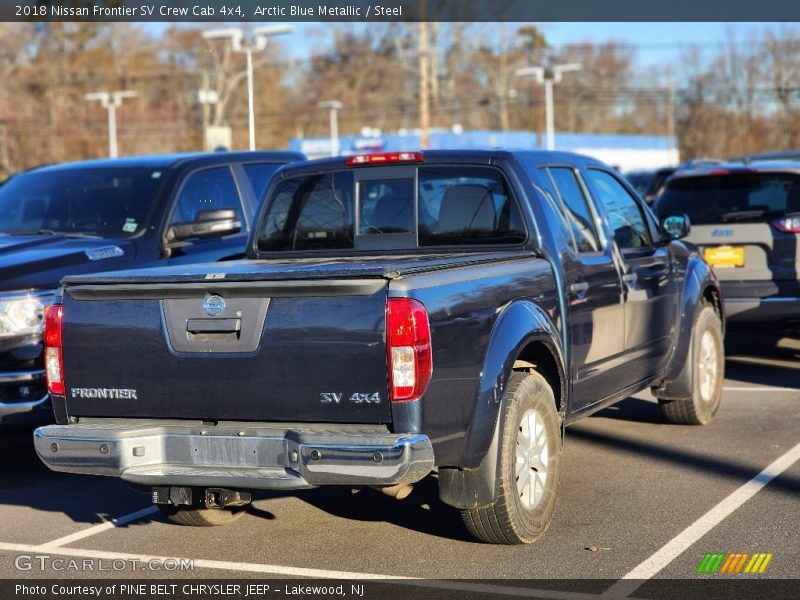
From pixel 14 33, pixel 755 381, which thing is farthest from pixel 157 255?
pixel 14 33

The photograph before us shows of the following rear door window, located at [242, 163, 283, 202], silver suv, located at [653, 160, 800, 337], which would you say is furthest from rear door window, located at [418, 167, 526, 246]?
silver suv, located at [653, 160, 800, 337]

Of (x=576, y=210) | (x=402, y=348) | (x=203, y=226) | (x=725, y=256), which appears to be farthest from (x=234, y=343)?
(x=725, y=256)

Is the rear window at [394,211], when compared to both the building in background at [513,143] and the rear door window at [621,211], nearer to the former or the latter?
the rear door window at [621,211]

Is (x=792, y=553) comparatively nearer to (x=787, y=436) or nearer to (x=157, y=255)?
(x=787, y=436)

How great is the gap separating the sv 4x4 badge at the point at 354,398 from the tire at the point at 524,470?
0.78 metres

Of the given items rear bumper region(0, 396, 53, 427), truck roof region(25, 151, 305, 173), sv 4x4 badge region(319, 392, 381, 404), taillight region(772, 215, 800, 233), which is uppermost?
truck roof region(25, 151, 305, 173)

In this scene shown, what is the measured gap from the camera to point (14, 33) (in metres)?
62.0

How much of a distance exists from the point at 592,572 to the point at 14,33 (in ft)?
205

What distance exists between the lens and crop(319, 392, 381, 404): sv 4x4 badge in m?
4.78

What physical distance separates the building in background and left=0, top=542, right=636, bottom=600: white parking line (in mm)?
41757

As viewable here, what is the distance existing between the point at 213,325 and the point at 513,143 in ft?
202

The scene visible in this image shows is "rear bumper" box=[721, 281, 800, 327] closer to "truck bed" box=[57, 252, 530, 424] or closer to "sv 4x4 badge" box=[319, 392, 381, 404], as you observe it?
"truck bed" box=[57, 252, 530, 424]

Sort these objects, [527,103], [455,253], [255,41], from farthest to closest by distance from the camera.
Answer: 1. [527,103]
2. [255,41]
3. [455,253]

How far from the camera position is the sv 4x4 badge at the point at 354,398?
15.7 feet
